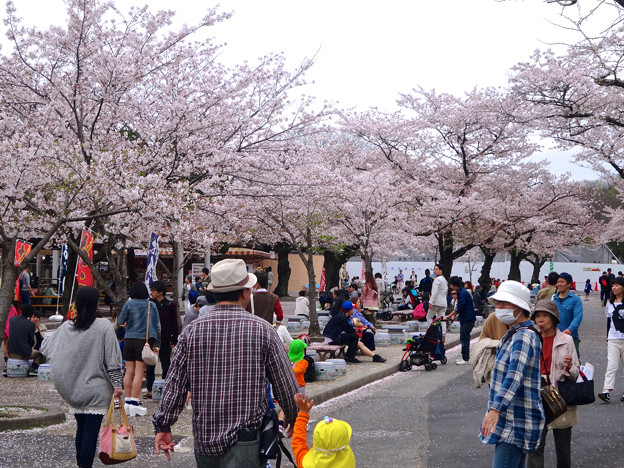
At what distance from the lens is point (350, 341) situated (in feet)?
49.2

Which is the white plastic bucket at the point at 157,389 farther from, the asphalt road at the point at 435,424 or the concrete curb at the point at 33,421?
the asphalt road at the point at 435,424

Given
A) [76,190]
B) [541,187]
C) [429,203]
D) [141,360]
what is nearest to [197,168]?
[76,190]

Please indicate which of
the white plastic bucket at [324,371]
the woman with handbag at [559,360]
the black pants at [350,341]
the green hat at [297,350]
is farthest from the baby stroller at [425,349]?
the woman with handbag at [559,360]

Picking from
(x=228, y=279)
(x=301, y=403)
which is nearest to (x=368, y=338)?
(x=301, y=403)

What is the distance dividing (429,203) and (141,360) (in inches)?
836

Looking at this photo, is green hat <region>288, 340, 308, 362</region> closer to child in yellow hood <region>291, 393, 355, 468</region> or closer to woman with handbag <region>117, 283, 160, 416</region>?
woman with handbag <region>117, 283, 160, 416</region>

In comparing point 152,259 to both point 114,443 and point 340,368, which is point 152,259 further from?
point 114,443

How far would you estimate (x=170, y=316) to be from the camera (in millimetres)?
10484

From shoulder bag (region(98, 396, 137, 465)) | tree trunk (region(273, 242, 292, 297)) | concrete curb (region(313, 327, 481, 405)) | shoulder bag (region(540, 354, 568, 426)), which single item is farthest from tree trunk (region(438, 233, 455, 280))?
shoulder bag (region(540, 354, 568, 426))

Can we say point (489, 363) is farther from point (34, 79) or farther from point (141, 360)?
point (34, 79)

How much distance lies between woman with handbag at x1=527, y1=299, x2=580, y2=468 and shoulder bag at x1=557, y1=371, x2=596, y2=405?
0.12 feet

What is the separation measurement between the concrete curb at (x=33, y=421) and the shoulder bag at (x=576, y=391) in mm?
5984

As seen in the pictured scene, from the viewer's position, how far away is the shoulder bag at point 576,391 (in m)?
5.48

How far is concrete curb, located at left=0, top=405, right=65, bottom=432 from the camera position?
8.34 meters
